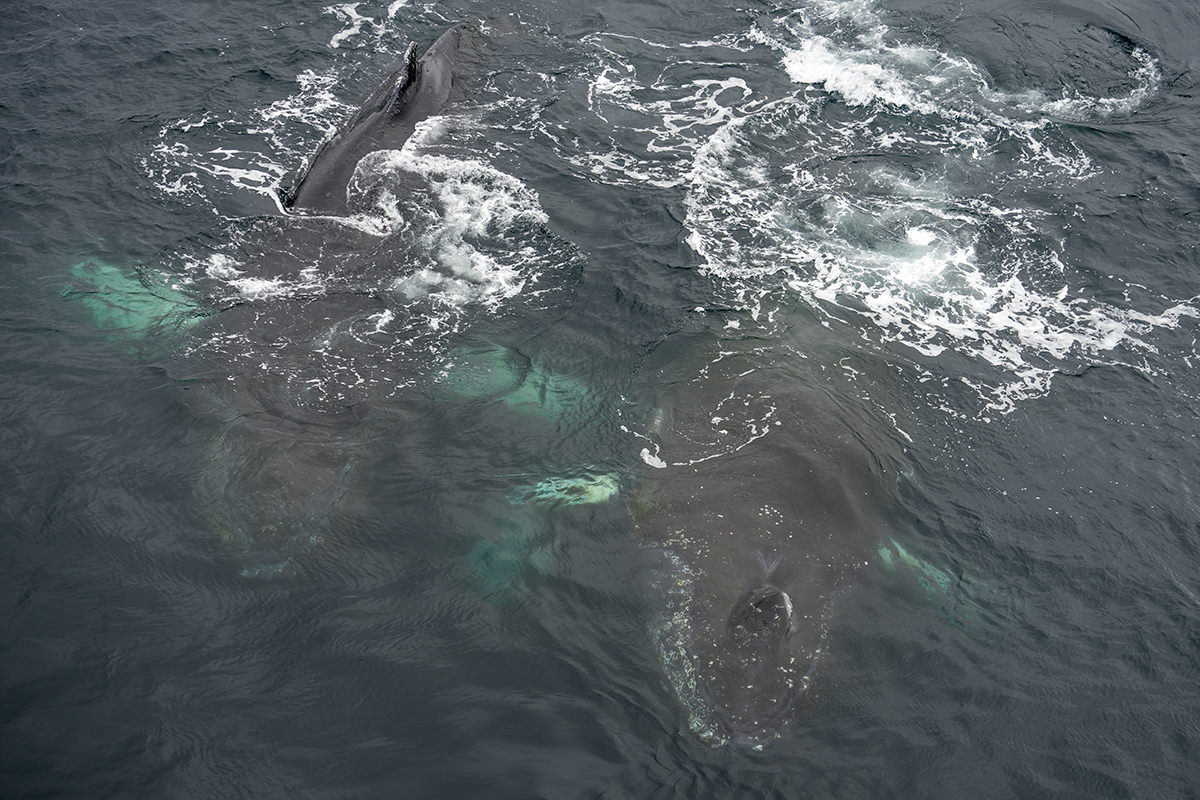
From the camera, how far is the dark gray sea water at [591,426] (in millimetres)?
11859

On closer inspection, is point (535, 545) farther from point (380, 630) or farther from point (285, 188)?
point (285, 188)

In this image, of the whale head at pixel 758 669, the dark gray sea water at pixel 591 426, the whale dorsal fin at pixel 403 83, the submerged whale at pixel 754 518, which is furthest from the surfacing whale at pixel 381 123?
the whale head at pixel 758 669

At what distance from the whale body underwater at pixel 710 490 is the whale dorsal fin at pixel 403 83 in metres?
7.92

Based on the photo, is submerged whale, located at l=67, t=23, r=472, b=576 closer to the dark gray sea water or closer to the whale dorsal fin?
the dark gray sea water

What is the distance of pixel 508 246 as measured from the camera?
774 inches

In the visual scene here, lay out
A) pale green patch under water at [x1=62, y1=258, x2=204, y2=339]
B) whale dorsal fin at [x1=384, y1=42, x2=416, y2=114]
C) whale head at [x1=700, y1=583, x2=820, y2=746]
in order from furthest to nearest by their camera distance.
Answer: whale dorsal fin at [x1=384, y1=42, x2=416, y2=114], pale green patch under water at [x1=62, y1=258, x2=204, y2=339], whale head at [x1=700, y1=583, x2=820, y2=746]

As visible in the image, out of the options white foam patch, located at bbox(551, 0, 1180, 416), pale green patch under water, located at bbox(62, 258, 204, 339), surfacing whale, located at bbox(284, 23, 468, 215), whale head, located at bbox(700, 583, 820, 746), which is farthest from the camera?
surfacing whale, located at bbox(284, 23, 468, 215)

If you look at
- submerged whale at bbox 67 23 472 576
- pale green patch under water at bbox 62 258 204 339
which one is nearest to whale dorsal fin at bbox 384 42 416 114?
submerged whale at bbox 67 23 472 576

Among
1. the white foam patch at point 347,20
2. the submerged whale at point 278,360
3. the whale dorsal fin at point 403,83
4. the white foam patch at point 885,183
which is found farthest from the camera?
the white foam patch at point 347,20

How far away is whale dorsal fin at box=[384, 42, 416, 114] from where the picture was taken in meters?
22.3

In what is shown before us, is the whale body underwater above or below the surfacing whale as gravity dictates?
below

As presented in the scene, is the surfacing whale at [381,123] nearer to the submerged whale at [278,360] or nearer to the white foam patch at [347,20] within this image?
the submerged whale at [278,360]

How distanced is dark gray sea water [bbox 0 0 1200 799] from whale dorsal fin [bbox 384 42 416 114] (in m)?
1.22

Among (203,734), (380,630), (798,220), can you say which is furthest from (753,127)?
(203,734)
